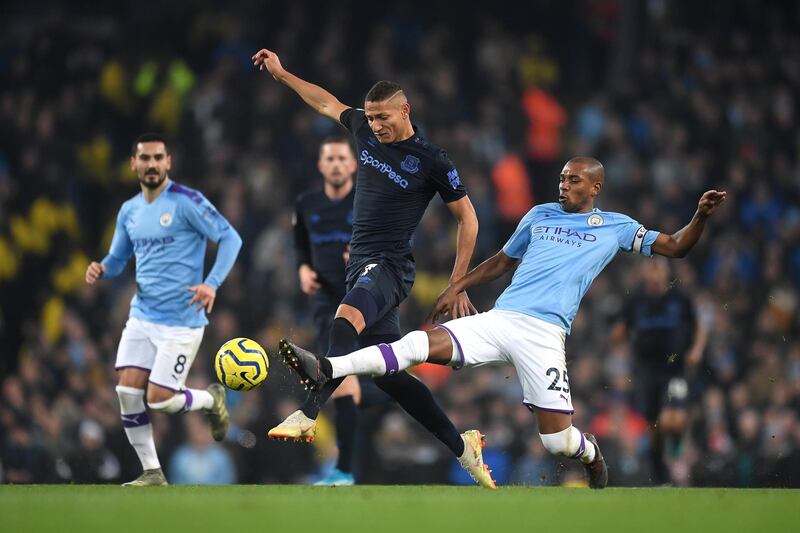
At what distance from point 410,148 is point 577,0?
12412mm

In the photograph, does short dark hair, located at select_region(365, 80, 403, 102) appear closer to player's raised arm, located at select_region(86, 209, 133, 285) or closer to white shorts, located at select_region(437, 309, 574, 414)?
white shorts, located at select_region(437, 309, 574, 414)

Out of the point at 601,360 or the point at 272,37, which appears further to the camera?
the point at 272,37

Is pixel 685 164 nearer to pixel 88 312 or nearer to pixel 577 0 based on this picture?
pixel 577 0

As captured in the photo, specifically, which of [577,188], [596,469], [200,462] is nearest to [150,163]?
[577,188]

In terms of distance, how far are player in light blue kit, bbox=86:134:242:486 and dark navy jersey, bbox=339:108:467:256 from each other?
1.49 metres

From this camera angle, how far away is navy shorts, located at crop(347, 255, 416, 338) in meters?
7.40

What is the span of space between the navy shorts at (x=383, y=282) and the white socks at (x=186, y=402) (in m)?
1.70

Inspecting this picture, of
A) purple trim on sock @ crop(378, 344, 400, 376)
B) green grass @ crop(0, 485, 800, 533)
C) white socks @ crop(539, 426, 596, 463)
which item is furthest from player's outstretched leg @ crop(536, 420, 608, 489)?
purple trim on sock @ crop(378, 344, 400, 376)

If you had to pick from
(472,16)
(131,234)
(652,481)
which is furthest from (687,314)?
(472,16)

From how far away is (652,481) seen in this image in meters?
9.85

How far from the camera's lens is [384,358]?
281 inches

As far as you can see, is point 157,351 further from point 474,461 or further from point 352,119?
point 474,461

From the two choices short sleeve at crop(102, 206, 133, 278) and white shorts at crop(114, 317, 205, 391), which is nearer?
white shorts at crop(114, 317, 205, 391)

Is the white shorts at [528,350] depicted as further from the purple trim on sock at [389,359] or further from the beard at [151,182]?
the beard at [151,182]
